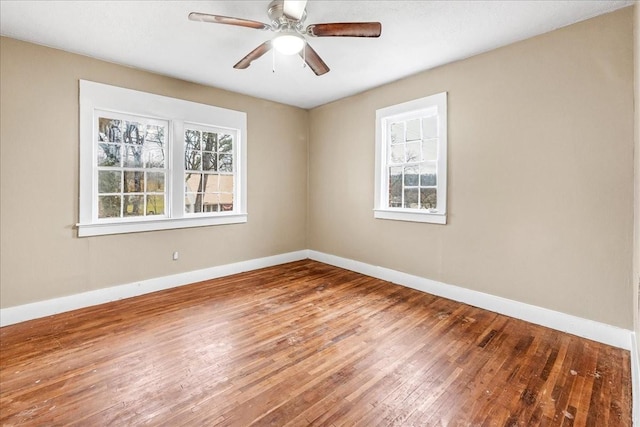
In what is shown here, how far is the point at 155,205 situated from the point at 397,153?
326 centimetres

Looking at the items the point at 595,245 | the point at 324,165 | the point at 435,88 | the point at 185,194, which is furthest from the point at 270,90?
the point at 595,245

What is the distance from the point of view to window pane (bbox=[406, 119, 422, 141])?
12.3ft

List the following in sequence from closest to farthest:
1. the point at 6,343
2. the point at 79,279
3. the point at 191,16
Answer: the point at 191,16 < the point at 6,343 < the point at 79,279

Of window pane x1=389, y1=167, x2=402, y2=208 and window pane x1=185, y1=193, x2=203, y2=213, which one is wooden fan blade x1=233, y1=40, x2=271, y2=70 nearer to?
window pane x1=185, y1=193, x2=203, y2=213

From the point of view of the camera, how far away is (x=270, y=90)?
4.20 metres

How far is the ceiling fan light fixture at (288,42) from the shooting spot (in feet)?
7.42

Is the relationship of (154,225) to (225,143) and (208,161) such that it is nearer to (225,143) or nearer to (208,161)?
(208,161)

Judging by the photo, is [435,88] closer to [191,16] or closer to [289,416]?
[191,16]

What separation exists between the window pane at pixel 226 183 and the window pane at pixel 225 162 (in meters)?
0.10

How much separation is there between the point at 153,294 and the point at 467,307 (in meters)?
3.61

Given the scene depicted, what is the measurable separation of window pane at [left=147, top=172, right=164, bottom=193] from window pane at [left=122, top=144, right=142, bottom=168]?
175 mm

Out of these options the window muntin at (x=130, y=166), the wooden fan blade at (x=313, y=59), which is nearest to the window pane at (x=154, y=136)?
the window muntin at (x=130, y=166)

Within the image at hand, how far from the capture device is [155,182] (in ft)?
12.2

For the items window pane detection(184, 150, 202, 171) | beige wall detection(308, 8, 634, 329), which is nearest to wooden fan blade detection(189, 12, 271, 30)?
beige wall detection(308, 8, 634, 329)
